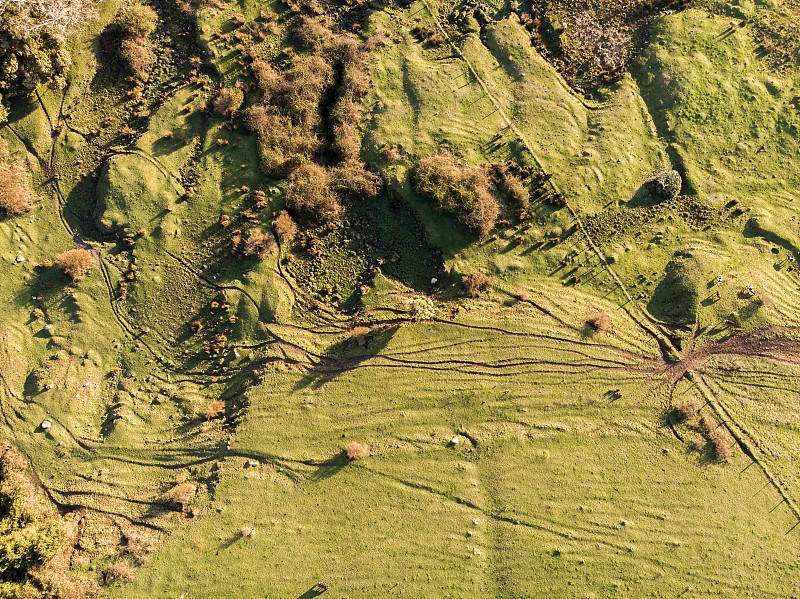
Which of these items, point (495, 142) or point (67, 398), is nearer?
point (67, 398)

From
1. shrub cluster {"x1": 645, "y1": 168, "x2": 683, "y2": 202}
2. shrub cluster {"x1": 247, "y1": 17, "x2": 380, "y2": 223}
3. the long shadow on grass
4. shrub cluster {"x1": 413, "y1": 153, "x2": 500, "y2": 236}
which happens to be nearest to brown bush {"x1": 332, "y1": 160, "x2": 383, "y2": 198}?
shrub cluster {"x1": 247, "y1": 17, "x2": 380, "y2": 223}

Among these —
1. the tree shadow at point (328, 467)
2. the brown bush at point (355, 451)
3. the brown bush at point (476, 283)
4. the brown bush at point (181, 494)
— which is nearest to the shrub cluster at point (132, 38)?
the brown bush at point (476, 283)

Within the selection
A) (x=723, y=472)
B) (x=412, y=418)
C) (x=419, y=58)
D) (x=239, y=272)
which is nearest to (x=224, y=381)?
(x=239, y=272)

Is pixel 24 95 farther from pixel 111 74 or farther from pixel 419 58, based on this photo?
pixel 419 58

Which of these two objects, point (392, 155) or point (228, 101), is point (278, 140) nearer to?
point (228, 101)

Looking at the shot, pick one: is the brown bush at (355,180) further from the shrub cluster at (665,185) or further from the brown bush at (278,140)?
the shrub cluster at (665,185)

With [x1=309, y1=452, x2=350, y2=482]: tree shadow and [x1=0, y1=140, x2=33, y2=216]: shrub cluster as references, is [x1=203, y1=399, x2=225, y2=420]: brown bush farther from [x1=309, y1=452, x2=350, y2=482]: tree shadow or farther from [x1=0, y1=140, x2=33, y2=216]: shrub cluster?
[x1=0, y1=140, x2=33, y2=216]: shrub cluster
